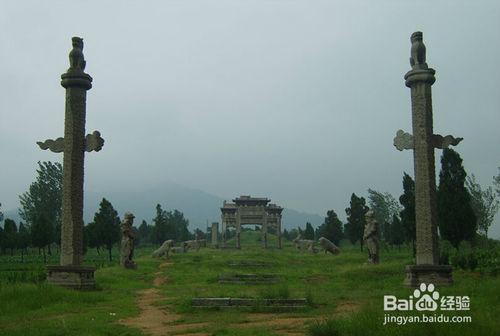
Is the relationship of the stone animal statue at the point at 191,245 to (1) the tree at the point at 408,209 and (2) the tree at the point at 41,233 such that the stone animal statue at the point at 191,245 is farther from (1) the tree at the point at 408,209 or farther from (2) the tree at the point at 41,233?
(1) the tree at the point at 408,209

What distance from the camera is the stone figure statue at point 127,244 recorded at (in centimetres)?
2464

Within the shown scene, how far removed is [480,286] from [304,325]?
665 cm

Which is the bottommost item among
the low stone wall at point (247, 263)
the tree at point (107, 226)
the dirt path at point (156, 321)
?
the low stone wall at point (247, 263)

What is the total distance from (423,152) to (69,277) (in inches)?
478

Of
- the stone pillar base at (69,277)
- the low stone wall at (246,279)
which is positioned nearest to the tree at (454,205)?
the low stone wall at (246,279)

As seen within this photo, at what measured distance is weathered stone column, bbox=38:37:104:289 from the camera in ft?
53.4

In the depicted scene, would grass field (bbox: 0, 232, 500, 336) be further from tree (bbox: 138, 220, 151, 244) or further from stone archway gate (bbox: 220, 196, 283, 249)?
tree (bbox: 138, 220, 151, 244)

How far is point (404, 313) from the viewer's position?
850 centimetres

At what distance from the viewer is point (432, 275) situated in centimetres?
1538

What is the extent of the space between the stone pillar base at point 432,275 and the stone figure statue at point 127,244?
14.4m

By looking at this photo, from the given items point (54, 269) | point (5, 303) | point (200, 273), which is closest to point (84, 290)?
point (54, 269)

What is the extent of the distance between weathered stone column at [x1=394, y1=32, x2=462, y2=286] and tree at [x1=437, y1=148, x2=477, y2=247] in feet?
45.4

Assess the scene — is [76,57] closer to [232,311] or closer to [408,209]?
[232,311]

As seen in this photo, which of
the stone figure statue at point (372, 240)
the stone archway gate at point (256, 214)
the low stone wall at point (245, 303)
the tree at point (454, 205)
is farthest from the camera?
the stone archway gate at point (256, 214)
